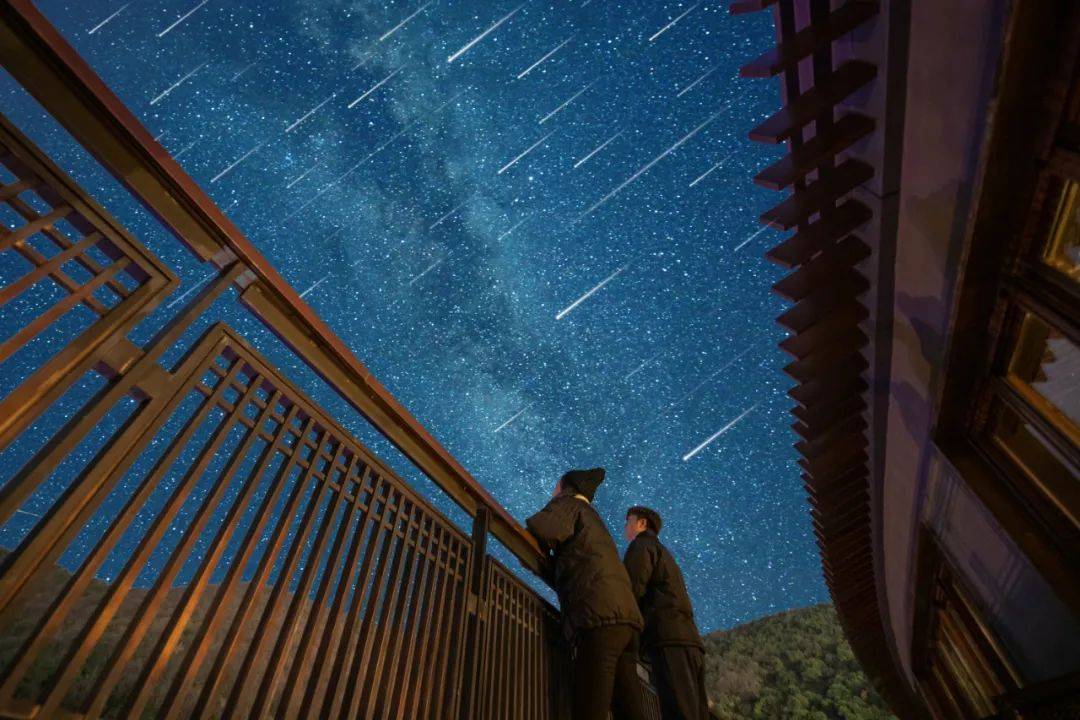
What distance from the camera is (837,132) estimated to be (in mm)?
3189

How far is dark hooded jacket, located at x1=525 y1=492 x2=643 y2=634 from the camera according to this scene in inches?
130

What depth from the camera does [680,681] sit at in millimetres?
4117

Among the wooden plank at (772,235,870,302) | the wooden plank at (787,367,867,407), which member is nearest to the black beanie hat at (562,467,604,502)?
the wooden plank at (787,367,867,407)

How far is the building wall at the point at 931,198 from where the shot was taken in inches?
92.8

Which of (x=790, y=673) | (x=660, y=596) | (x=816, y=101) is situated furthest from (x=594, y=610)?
(x=790, y=673)

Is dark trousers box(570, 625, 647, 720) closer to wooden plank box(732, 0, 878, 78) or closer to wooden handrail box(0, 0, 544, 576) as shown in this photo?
wooden handrail box(0, 0, 544, 576)

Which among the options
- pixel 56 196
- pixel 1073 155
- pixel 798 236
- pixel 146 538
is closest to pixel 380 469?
pixel 146 538

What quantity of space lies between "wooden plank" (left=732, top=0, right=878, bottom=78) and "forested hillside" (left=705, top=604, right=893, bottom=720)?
68.4 ft


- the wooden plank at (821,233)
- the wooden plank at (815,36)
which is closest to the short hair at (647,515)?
the wooden plank at (821,233)

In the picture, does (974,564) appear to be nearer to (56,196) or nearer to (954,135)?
(954,135)

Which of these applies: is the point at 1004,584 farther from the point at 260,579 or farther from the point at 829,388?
the point at 260,579

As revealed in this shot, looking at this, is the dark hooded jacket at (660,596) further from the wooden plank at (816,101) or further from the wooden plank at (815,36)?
the wooden plank at (815,36)

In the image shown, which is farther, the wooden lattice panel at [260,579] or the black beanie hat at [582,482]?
the black beanie hat at [582,482]

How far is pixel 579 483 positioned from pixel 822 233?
2635mm
